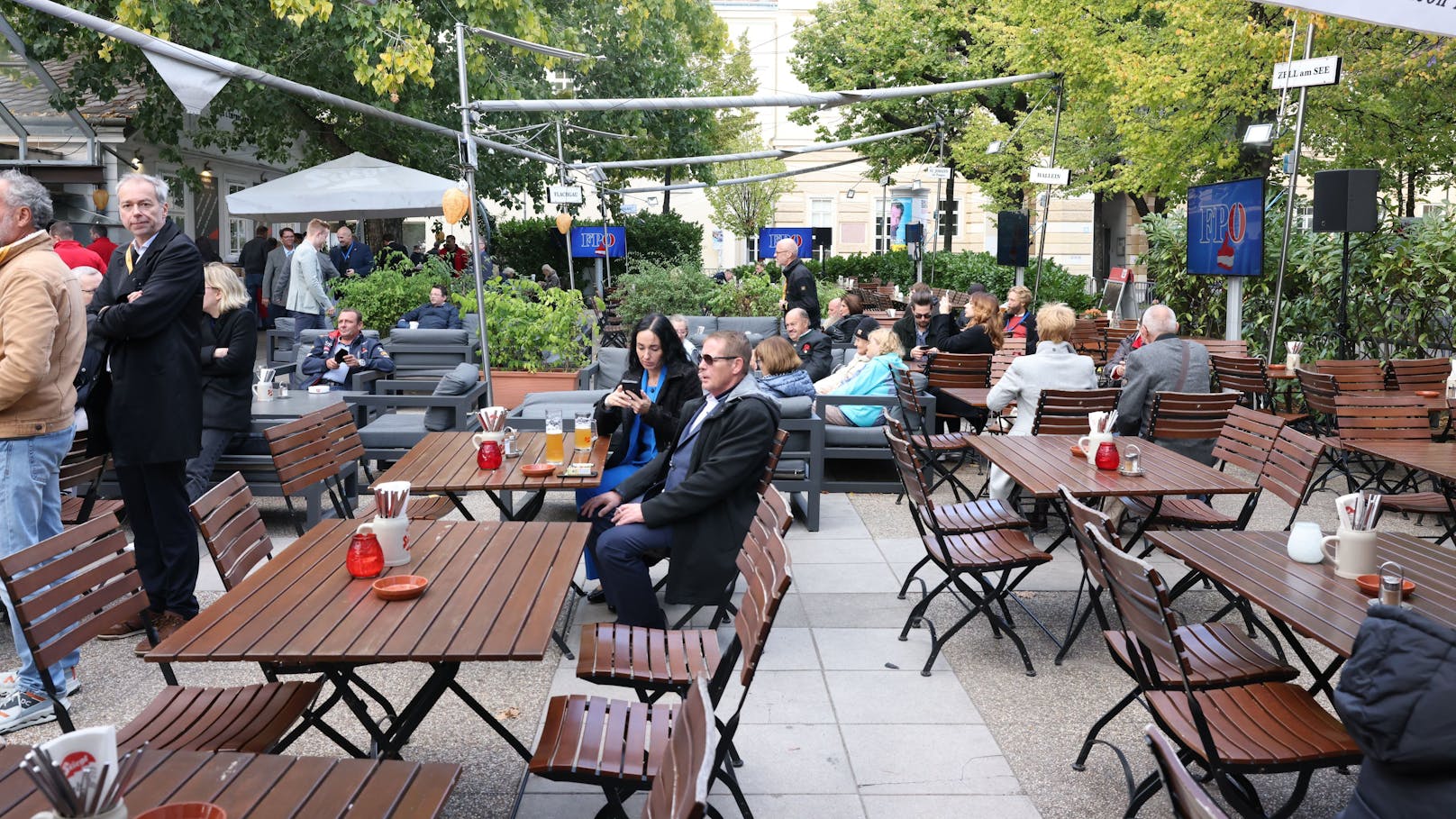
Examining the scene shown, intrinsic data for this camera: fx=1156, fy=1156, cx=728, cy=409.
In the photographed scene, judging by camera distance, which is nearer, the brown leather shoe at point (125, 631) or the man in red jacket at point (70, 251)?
the brown leather shoe at point (125, 631)

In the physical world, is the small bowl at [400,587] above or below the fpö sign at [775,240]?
below

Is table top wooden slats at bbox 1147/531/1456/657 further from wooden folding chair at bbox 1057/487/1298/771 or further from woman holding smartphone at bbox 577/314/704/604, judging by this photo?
woman holding smartphone at bbox 577/314/704/604

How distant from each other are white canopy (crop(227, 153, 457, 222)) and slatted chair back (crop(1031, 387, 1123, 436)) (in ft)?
29.5

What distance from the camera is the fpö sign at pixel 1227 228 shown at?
38.6ft

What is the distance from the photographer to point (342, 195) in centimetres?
1374

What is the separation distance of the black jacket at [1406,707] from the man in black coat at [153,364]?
4543 mm

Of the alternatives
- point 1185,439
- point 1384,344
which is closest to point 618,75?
point 1384,344

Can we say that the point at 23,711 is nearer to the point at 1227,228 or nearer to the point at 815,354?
the point at 815,354

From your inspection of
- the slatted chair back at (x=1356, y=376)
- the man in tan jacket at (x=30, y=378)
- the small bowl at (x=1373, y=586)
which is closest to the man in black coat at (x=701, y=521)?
the man in tan jacket at (x=30, y=378)

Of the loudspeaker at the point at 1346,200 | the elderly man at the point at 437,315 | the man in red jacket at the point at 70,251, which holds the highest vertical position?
the loudspeaker at the point at 1346,200

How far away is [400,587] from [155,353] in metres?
2.29

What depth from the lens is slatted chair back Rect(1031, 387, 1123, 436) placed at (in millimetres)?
7008

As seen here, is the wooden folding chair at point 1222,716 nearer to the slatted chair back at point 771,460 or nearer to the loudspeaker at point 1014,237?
the slatted chair back at point 771,460

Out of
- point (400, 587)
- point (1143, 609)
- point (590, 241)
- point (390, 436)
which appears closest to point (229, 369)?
point (390, 436)
